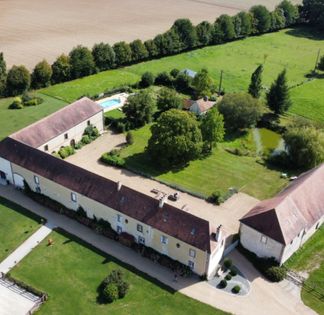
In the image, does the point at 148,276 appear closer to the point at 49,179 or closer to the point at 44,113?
the point at 49,179

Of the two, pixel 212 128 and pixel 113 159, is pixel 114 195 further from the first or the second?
pixel 212 128

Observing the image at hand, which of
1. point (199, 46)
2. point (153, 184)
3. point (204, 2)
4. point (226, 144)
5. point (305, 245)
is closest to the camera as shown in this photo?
point (305, 245)

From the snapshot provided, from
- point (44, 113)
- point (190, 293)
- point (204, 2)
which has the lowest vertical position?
point (190, 293)

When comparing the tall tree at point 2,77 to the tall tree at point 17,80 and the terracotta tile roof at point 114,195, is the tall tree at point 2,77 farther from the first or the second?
the terracotta tile roof at point 114,195

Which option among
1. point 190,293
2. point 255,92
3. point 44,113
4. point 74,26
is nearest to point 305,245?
point 190,293

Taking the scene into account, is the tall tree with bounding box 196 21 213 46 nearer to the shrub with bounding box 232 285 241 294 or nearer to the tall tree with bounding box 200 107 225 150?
the tall tree with bounding box 200 107 225 150

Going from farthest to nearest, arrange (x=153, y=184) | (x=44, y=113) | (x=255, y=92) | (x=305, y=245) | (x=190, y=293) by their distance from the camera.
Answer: (x=255, y=92), (x=44, y=113), (x=153, y=184), (x=305, y=245), (x=190, y=293)

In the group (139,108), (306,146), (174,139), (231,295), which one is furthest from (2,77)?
(231,295)
